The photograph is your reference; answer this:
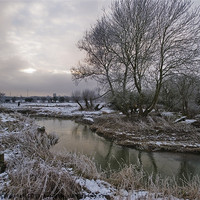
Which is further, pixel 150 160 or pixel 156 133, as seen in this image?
pixel 156 133

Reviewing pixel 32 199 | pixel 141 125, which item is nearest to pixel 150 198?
pixel 32 199

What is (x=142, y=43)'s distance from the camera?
891 centimetres

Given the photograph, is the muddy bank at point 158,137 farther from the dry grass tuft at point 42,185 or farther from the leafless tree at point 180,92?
the dry grass tuft at point 42,185

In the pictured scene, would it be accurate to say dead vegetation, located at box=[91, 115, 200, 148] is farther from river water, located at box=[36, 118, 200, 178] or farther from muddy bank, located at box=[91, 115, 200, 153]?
river water, located at box=[36, 118, 200, 178]

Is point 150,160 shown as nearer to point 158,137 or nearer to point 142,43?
point 158,137

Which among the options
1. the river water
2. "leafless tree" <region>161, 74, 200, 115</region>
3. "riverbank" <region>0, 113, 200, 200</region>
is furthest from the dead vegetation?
"riverbank" <region>0, 113, 200, 200</region>

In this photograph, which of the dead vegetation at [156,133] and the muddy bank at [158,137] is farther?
the dead vegetation at [156,133]

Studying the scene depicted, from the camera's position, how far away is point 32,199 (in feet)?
6.90

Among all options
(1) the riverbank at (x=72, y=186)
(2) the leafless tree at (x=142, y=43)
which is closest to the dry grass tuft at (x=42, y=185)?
(1) the riverbank at (x=72, y=186)

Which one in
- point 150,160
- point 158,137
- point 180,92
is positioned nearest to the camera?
point 150,160

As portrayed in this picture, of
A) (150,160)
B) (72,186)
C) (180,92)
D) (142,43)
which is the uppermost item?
(142,43)

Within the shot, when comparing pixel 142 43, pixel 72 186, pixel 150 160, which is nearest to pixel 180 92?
pixel 142 43

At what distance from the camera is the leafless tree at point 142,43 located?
799 cm

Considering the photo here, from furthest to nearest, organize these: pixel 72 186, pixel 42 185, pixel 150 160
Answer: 1. pixel 150 160
2. pixel 72 186
3. pixel 42 185
